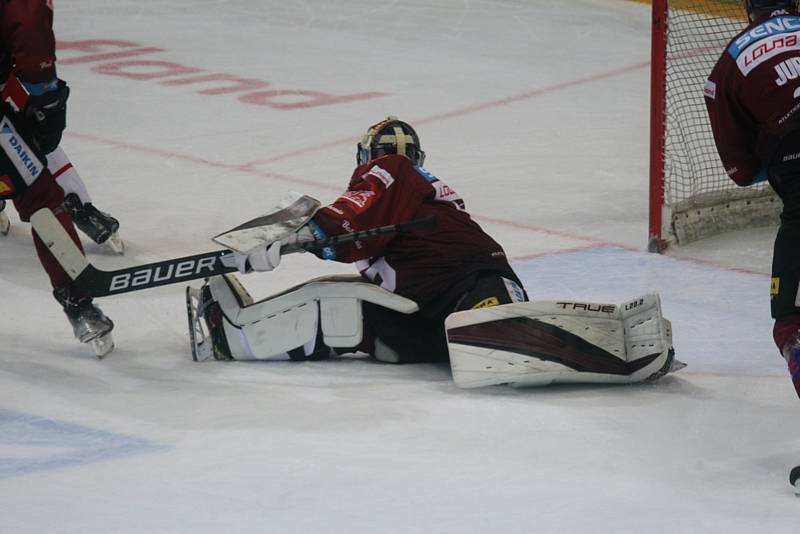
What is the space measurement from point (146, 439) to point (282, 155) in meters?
3.43

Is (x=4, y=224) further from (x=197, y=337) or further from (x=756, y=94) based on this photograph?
(x=756, y=94)

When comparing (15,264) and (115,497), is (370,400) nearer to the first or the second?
(115,497)

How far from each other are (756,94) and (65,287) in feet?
6.73

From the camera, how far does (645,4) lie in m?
9.84

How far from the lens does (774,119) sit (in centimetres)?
300

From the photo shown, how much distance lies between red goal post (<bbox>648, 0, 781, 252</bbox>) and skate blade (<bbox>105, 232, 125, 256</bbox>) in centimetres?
197

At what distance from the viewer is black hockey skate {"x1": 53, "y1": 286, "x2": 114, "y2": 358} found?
3979 millimetres

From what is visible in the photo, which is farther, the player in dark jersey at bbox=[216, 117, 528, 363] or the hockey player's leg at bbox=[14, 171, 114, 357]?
the hockey player's leg at bbox=[14, 171, 114, 357]

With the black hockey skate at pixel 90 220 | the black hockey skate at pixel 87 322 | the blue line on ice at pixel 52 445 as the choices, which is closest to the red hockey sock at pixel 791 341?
the blue line on ice at pixel 52 445

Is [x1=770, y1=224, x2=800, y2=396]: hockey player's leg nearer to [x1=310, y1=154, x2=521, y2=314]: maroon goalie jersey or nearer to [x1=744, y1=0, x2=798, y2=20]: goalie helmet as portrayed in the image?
[x1=744, y1=0, x2=798, y2=20]: goalie helmet

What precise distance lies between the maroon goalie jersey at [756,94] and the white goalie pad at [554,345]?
0.56 meters

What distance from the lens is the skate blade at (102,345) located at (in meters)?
4.00

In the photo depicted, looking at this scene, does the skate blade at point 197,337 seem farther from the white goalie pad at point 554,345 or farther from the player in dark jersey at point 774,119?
the player in dark jersey at point 774,119

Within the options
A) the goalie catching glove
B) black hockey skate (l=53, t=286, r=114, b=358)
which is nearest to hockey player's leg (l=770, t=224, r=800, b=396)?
the goalie catching glove
